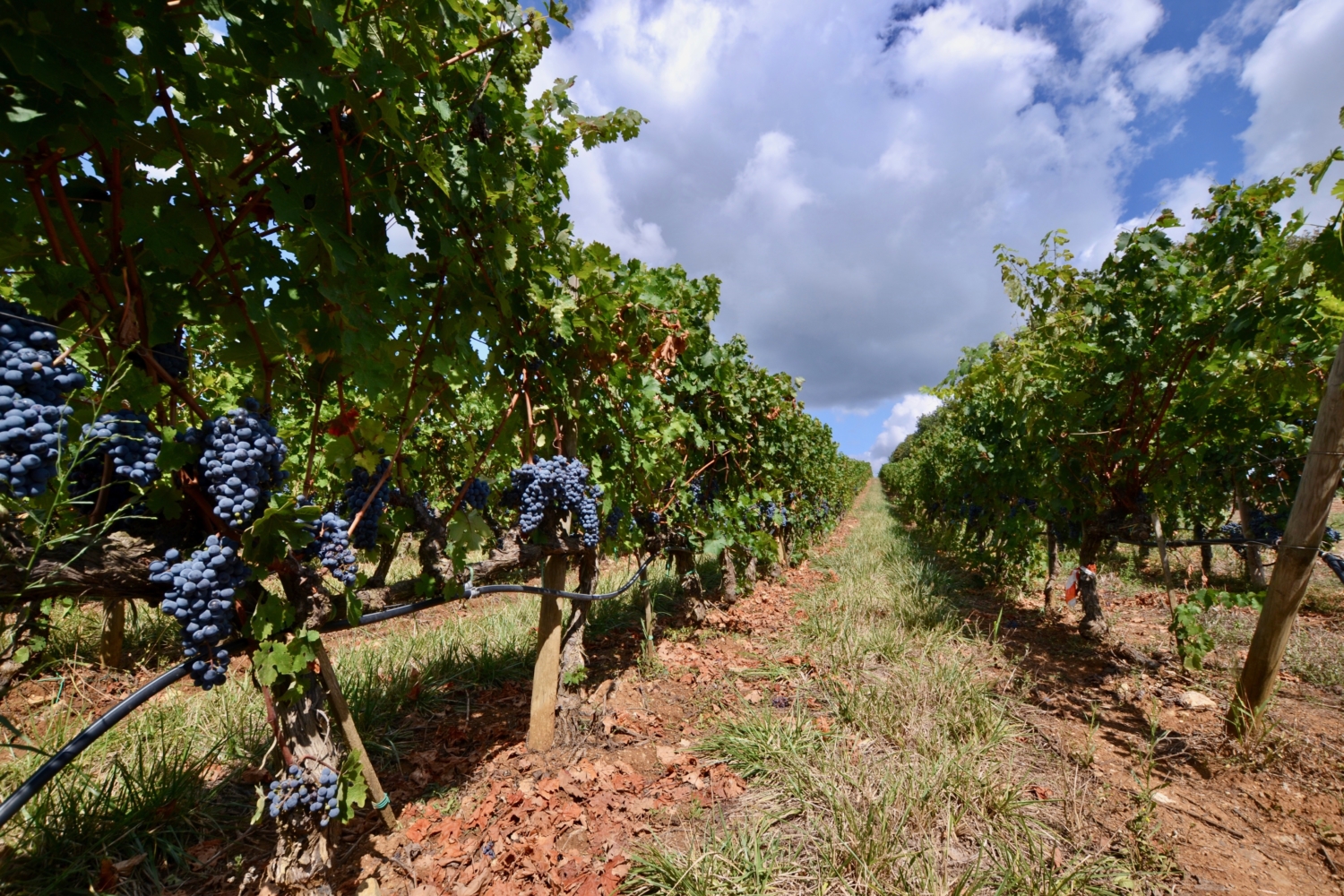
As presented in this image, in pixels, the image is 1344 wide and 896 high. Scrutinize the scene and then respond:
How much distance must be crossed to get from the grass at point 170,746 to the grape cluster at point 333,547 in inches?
21.0

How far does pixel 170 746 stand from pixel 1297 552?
6.81 metres

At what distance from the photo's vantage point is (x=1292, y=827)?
2678mm

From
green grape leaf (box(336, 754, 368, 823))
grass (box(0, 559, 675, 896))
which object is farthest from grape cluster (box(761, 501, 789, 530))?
green grape leaf (box(336, 754, 368, 823))

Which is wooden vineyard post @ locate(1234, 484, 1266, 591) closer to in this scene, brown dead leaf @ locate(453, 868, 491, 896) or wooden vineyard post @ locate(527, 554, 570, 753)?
wooden vineyard post @ locate(527, 554, 570, 753)

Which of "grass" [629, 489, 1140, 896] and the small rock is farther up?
the small rock

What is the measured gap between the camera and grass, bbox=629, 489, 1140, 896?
7.38 ft

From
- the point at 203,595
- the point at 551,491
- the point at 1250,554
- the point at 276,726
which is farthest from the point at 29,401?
the point at 1250,554

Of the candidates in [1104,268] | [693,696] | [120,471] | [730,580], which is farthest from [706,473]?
[120,471]

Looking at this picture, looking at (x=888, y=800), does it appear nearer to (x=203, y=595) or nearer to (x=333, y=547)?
(x=333, y=547)

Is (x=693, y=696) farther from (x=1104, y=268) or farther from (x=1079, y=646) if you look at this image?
(x=1104, y=268)

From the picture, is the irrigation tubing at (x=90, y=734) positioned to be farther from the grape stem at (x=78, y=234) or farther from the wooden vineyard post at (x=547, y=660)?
the wooden vineyard post at (x=547, y=660)

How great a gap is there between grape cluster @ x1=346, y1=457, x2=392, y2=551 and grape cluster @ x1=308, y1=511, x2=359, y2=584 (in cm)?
25

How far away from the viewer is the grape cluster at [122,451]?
4.58 feet

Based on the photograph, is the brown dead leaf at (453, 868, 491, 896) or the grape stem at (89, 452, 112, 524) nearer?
the grape stem at (89, 452, 112, 524)
